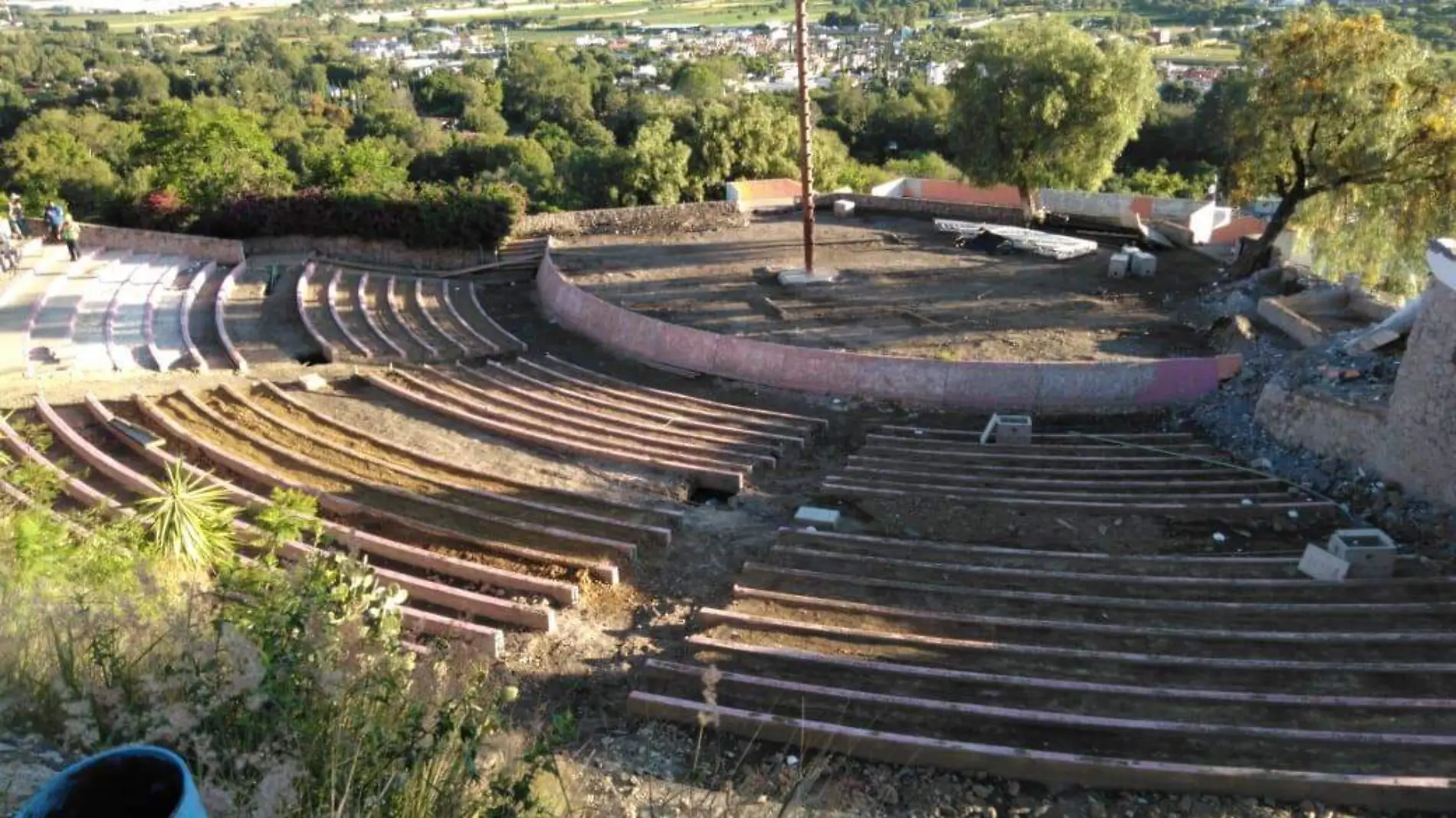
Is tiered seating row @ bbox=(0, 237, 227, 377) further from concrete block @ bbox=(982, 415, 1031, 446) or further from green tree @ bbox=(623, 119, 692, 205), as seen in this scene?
concrete block @ bbox=(982, 415, 1031, 446)

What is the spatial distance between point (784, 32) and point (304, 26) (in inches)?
3693

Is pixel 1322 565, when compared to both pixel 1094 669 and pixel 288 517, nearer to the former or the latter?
pixel 1094 669

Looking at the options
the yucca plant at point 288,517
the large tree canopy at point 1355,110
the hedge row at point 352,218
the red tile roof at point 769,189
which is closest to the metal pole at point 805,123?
the red tile roof at point 769,189

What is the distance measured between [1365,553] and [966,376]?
7.72 m

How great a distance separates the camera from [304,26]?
19288 centimetres

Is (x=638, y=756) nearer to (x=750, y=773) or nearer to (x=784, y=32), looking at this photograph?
(x=750, y=773)

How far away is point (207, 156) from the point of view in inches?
1275

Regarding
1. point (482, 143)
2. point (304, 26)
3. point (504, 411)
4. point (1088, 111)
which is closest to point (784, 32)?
point (304, 26)

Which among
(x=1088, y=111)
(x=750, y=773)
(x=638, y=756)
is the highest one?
(x=1088, y=111)

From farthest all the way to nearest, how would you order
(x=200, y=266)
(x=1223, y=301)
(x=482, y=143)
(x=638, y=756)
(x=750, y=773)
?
(x=482, y=143) → (x=200, y=266) → (x=1223, y=301) → (x=638, y=756) → (x=750, y=773)

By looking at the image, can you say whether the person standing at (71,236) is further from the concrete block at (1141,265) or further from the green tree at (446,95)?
the green tree at (446,95)

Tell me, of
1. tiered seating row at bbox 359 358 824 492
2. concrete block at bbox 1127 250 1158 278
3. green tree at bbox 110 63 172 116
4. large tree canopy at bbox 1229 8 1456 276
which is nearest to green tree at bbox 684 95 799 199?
concrete block at bbox 1127 250 1158 278

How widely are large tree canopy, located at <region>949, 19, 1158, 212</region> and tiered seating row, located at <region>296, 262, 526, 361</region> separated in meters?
14.4

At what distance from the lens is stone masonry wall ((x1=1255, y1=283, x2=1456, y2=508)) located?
41.9 feet
